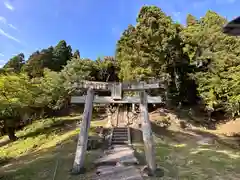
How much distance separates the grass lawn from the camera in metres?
7.46

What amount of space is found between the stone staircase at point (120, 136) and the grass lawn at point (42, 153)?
61.6 inches

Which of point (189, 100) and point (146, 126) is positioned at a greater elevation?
point (189, 100)

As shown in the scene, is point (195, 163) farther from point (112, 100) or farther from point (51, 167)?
point (51, 167)

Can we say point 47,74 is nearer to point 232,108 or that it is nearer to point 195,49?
point 195,49

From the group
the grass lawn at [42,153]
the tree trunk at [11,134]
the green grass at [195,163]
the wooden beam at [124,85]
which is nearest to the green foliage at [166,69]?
the tree trunk at [11,134]

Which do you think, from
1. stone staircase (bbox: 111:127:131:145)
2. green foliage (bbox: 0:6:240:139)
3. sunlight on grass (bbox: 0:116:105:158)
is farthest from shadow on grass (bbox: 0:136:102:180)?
green foliage (bbox: 0:6:240:139)

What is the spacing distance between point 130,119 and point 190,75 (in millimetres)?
7370

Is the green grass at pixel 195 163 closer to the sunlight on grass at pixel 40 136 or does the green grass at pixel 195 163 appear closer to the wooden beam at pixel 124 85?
the wooden beam at pixel 124 85

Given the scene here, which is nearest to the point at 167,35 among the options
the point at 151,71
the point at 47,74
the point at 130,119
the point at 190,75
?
the point at 151,71

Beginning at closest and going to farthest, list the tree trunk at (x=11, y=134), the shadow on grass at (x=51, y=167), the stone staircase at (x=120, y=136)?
1. the shadow on grass at (x=51, y=167)
2. the stone staircase at (x=120, y=136)
3. the tree trunk at (x=11, y=134)

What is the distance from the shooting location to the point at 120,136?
463 inches

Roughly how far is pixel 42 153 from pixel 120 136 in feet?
13.7

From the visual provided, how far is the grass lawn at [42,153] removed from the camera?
746 cm

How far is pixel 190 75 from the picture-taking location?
61.5 feet
